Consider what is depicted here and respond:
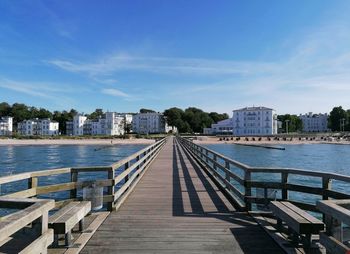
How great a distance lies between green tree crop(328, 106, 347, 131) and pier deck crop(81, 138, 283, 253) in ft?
540

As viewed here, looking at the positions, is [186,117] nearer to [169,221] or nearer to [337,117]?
[337,117]

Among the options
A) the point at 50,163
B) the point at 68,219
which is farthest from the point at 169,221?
the point at 50,163

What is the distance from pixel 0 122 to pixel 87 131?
36.2 metres

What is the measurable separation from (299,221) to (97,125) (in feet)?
512

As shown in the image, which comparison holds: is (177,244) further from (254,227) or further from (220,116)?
(220,116)

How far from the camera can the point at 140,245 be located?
5039 mm

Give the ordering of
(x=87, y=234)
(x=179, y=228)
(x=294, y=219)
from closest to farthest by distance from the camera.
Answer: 1. (x=294, y=219)
2. (x=87, y=234)
3. (x=179, y=228)

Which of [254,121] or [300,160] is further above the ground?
[254,121]

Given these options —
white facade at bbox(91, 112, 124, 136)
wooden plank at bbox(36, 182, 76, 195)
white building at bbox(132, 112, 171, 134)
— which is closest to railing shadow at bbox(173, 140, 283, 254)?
wooden plank at bbox(36, 182, 76, 195)

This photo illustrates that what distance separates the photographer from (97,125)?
513 feet

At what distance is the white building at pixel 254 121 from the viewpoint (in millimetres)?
139250

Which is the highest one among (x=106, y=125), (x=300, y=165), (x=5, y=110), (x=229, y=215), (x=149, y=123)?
(x=5, y=110)

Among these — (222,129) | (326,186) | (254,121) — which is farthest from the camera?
(222,129)

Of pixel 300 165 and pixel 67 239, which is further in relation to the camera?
pixel 300 165
